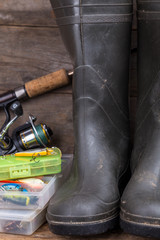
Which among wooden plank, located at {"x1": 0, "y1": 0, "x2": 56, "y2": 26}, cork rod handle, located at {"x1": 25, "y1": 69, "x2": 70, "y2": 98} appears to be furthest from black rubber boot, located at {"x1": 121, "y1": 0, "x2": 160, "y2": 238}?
wooden plank, located at {"x1": 0, "y1": 0, "x2": 56, "y2": 26}

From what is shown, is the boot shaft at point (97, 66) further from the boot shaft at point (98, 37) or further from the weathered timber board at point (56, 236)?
the weathered timber board at point (56, 236)

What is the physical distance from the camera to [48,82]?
1372 mm

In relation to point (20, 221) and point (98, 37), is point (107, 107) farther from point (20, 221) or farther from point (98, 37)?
point (20, 221)

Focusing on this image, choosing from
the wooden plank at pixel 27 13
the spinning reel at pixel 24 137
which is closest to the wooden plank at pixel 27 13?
the wooden plank at pixel 27 13

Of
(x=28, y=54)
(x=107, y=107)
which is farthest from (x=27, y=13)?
(x=107, y=107)

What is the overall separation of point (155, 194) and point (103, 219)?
13 cm

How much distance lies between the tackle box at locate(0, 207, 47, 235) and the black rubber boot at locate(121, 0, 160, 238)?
0.24 m

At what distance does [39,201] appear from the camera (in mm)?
1006

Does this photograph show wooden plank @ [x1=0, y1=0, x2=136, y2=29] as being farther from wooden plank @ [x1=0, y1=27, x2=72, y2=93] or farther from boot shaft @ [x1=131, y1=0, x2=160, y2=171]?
boot shaft @ [x1=131, y1=0, x2=160, y2=171]

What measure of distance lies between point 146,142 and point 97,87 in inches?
7.6

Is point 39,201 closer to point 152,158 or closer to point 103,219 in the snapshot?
point 103,219

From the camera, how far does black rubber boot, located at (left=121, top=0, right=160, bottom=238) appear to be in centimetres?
84

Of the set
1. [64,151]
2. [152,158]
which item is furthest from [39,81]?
[152,158]

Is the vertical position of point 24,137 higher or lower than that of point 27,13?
lower
